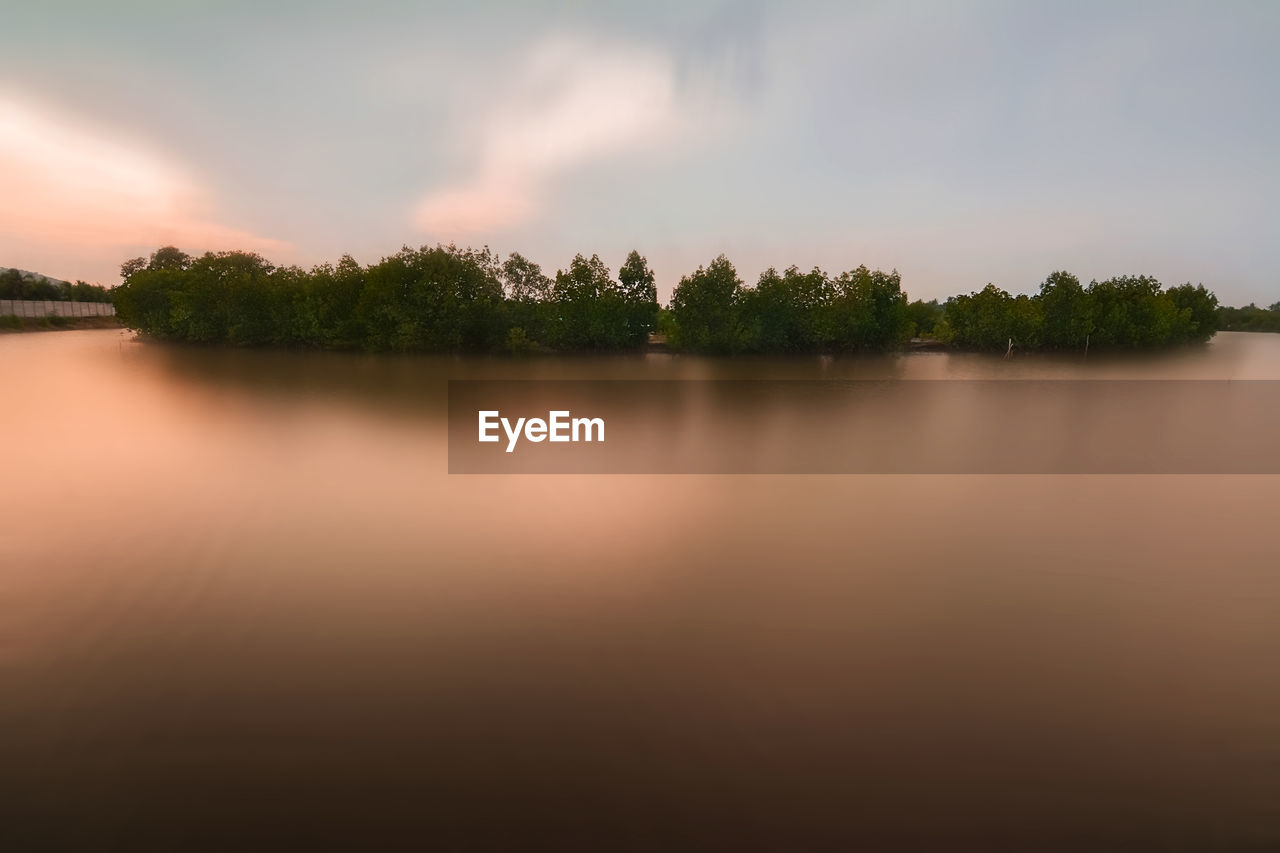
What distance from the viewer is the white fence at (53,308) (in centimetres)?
6222

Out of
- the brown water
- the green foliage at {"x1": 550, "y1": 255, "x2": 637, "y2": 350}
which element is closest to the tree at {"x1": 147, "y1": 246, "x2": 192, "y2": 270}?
the green foliage at {"x1": 550, "y1": 255, "x2": 637, "y2": 350}

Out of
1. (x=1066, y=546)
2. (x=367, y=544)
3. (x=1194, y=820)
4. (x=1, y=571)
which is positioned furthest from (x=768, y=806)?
(x=1, y=571)

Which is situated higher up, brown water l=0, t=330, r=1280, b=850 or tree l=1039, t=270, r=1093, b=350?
tree l=1039, t=270, r=1093, b=350

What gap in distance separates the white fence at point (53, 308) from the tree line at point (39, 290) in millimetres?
1786

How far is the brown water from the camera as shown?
408 centimetres

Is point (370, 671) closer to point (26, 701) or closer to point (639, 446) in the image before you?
point (26, 701)

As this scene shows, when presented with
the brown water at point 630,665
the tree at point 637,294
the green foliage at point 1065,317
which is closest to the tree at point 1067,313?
the green foliage at point 1065,317

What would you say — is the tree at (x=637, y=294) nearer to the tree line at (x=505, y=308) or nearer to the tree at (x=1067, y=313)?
the tree line at (x=505, y=308)

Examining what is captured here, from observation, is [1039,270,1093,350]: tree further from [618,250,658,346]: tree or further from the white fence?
the white fence

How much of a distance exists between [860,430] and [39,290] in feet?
310

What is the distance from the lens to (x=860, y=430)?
Result: 59.7 feet

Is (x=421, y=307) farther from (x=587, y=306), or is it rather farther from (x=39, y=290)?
(x=39, y=290)

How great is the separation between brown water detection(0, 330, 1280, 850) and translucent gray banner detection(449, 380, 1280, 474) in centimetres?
211

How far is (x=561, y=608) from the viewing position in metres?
6.89
